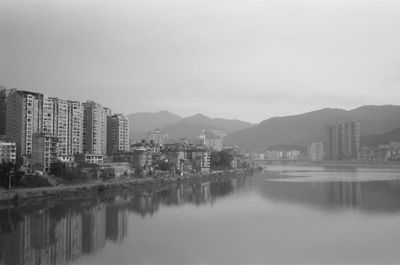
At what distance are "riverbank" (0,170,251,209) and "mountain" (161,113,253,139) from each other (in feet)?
180

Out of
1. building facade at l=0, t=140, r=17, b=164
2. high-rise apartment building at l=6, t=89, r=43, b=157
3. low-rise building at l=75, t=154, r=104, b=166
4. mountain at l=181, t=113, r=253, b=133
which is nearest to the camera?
building facade at l=0, t=140, r=17, b=164

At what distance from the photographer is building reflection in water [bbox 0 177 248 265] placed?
16.4ft

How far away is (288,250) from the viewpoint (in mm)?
5043

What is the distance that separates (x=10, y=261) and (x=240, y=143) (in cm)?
5976

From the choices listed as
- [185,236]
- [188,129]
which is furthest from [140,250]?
[188,129]

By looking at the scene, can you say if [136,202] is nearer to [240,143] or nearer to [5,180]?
[5,180]

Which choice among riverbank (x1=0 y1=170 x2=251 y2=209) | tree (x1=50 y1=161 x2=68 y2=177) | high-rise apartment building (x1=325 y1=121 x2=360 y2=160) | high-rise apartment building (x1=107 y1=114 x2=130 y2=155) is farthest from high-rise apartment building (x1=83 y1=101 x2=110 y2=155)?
high-rise apartment building (x1=325 y1=121 x2=360 y2=160)

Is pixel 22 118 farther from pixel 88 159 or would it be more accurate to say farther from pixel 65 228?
pixel 65 228

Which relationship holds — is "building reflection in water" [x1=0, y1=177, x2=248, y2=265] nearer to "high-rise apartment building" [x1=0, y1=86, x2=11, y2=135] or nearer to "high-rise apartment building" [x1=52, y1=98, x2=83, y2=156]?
"high-rise apartment building" [x1=52, y1=98, x2=83, y2=156]

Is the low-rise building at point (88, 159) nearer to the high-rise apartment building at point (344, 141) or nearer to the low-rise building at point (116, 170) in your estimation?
the low-rise building at point (116, 170)

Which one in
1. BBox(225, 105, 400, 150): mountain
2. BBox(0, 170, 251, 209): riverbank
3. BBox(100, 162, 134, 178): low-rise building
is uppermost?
BBox(225, 105, 400, 150): mountain

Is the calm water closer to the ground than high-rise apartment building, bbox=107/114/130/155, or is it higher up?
closer to the ground

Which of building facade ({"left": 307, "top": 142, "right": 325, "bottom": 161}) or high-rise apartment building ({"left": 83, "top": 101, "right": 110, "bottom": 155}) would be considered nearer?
high-rise apartment building ({"left": 83, "top": 101, "right": 110, "bottom": 155})

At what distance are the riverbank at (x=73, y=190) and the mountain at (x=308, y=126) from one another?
44987 mm
